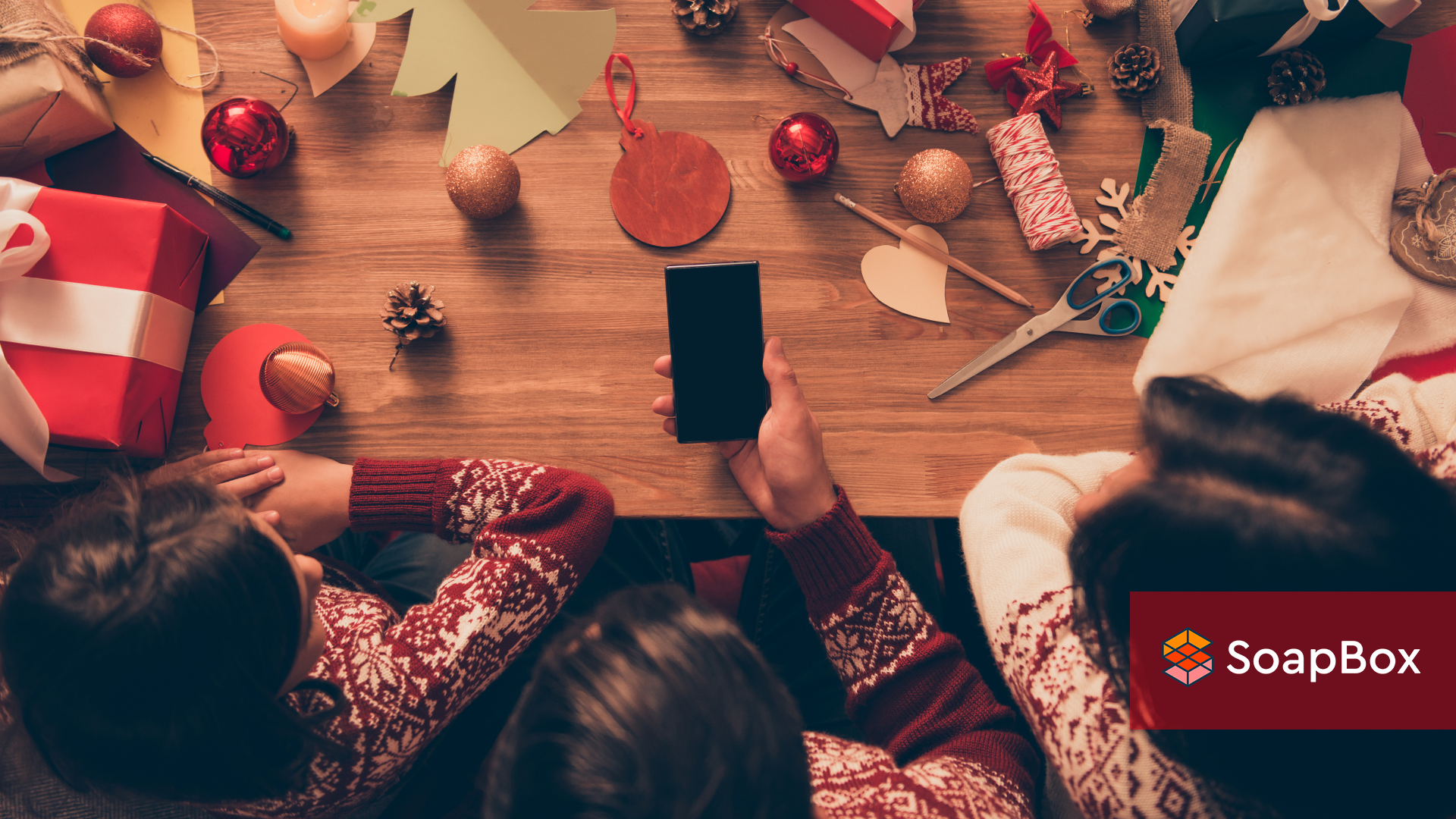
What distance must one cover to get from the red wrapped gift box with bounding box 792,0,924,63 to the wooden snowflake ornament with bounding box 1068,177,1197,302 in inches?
14.3

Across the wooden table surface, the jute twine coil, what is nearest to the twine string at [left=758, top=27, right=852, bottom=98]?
the wooden table surface

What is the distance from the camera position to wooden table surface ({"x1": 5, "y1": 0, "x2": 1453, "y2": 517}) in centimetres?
91

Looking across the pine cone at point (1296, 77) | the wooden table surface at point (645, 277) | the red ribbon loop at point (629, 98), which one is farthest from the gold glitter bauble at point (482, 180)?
the pine cone at point (1296, 77)

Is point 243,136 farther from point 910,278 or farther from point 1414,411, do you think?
point 1414,411

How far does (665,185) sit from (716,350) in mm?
257

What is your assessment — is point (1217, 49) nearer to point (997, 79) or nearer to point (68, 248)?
point (997, 79)

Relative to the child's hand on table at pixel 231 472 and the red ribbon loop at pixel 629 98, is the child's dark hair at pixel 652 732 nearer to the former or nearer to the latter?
the child's hand on table at pixel 231 472

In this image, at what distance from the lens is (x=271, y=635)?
27.6 inches

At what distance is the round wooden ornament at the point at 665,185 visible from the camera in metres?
0.93

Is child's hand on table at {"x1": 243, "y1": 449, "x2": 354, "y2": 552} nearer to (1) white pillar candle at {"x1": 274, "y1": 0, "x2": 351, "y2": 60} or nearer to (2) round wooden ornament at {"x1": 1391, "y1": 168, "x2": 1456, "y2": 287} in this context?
(1) white pillar candle at {"x1": 274, "y1": 0, "x2": 351, "y2": 60}

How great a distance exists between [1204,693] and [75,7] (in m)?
1.65

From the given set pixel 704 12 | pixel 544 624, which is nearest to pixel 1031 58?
pixel 704 12

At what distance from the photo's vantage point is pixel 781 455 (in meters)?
0.85

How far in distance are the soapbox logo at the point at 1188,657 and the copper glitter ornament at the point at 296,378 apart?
1.03 metres
